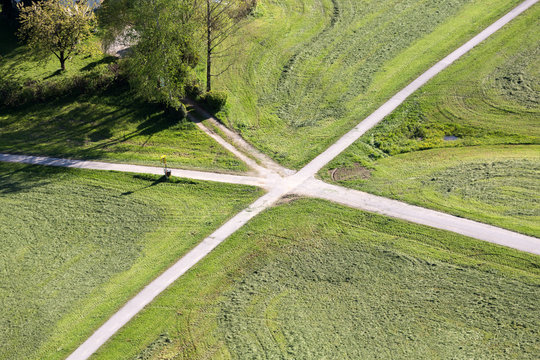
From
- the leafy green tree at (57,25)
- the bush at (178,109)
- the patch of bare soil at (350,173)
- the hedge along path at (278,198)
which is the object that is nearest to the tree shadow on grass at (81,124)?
the bush at (178,109)

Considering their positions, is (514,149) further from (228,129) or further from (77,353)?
(77,353)

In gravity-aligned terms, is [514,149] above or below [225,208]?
above

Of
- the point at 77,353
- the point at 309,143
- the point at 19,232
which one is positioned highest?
the point at 309,143

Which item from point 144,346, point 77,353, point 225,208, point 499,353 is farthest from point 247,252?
point 499,353

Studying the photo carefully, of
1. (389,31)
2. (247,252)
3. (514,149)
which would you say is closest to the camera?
(247,252)

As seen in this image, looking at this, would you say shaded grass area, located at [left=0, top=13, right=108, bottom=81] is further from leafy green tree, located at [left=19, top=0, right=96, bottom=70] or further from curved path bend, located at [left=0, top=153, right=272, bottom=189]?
curved path bend, located at [left=0, top=153, right=272, bottom=189]

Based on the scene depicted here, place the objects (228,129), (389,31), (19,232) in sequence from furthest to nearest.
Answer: (389,31) → (228,129) → (19,232)

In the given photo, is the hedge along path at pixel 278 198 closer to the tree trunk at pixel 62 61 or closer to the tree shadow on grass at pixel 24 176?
the tree shadow on grass at pixel 24 176
